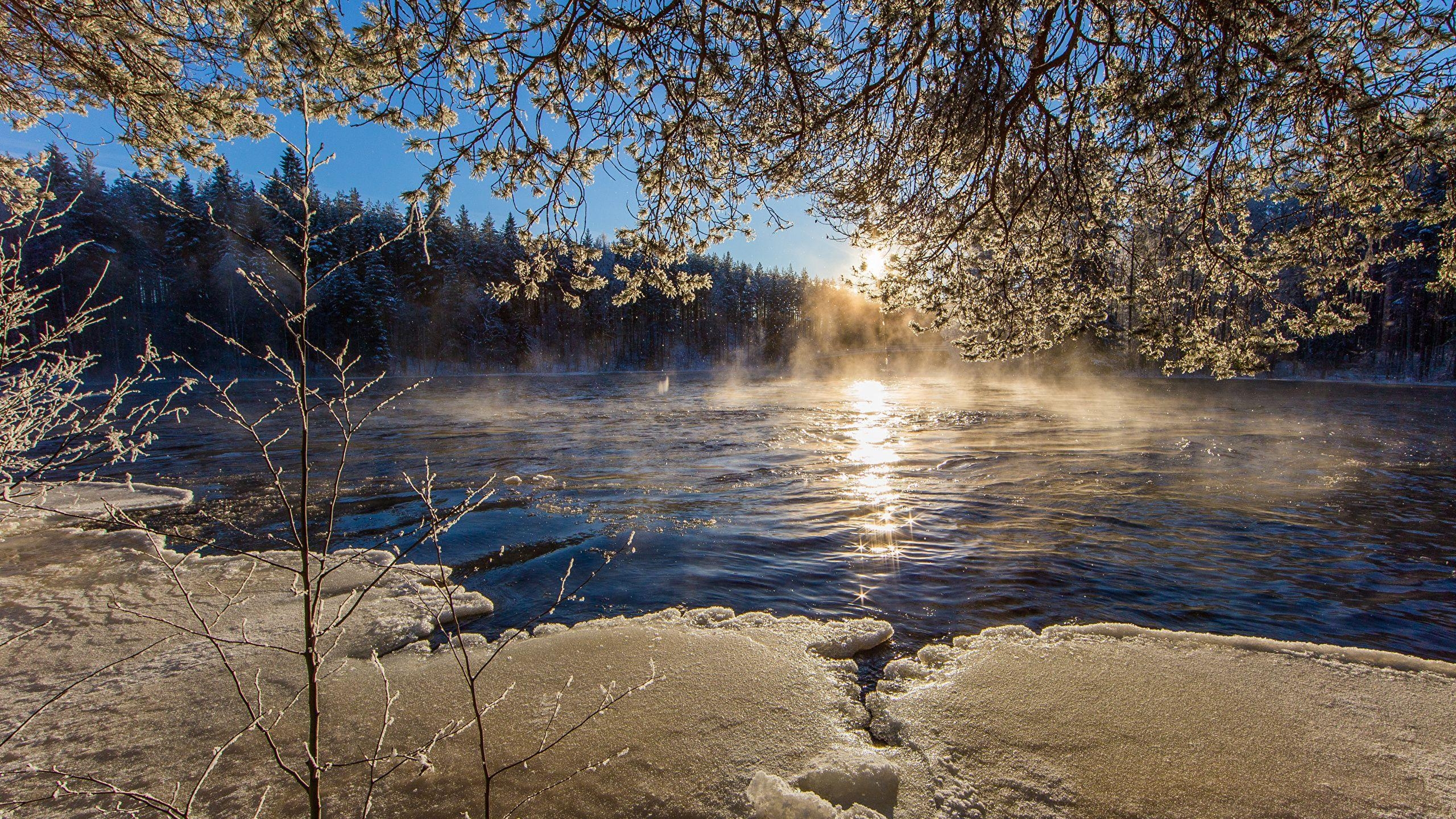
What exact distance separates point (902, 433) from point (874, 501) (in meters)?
8.35

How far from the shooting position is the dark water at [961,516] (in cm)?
549

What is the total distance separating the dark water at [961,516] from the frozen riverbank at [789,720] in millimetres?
814

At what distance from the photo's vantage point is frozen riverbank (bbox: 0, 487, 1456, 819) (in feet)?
9.30

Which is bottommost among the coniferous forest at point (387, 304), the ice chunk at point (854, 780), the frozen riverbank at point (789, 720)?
the ice chunk at point (854, 780)

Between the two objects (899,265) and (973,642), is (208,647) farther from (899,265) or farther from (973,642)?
(899,265)

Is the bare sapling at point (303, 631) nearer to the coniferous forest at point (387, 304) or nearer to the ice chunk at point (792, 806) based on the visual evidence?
the ice chunk at point (792, 806)

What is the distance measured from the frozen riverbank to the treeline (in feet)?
105

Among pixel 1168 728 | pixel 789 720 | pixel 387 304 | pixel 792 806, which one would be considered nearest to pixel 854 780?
pixel 792 806

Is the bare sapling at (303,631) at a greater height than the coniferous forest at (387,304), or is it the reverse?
the coniferous forest at (387,304)

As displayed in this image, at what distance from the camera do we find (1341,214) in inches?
161

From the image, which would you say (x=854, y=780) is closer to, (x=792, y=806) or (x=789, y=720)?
(x=792, y=806)

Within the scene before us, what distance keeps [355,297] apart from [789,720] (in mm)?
56101

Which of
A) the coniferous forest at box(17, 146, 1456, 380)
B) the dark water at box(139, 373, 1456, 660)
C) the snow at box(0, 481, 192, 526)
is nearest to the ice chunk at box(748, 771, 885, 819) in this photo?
the dark water at box(139, 373, 1456, 660)

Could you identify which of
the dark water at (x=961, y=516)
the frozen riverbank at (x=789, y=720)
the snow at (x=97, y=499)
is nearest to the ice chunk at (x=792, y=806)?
the frozen riverbank at (x=789, y=720)
